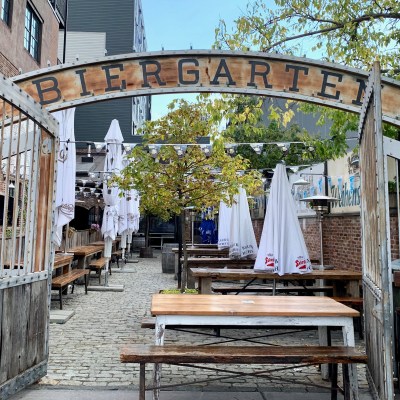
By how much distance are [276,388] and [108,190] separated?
833 centimetres

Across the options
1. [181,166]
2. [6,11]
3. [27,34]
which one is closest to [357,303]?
[181,166]

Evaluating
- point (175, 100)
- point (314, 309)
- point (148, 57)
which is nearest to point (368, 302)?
point (314, 309)

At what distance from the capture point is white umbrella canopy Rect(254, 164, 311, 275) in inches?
279

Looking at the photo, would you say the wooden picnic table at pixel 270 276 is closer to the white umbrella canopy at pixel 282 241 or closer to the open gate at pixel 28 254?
the white umbrella canopy at pixel 282 241

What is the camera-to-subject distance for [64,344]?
20.5 feet

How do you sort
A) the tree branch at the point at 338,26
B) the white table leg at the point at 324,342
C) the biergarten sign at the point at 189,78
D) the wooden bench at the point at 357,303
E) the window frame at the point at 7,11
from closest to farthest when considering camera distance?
the biergarten sign at the point at 189,78 → the white table leg at the point at 324,342 → the wooden bench at the point at 357,303 → the tree branch at the point at 338,26 → the window frame at the point at 7,11

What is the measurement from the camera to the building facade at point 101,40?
2964 cm

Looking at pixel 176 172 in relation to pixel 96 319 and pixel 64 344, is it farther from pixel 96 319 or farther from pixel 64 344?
pixel 64 344

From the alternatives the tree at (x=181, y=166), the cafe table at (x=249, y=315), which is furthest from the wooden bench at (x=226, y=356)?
the tree at (x=181, y=166)

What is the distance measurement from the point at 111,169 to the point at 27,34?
7152mm

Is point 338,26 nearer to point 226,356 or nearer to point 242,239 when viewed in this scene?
point 242,239

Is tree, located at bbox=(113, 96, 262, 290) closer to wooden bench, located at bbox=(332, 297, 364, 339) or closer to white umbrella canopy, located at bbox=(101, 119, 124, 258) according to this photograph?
white umbrella canopy, located at bbox=(101, 119, 124, 258)

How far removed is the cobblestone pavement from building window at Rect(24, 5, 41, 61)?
946 centimetres

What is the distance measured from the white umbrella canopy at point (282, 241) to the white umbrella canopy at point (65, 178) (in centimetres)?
346
